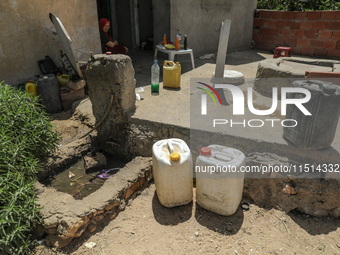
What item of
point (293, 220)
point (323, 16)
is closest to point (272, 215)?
point (293, 220)

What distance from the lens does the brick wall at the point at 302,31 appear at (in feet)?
25.2

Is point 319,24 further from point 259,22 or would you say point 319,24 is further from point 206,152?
point 206,152

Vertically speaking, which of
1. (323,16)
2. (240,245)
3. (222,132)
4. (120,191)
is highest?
(323,16)

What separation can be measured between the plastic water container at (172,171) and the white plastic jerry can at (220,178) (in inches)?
5.5

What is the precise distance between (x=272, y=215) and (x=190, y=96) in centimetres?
235

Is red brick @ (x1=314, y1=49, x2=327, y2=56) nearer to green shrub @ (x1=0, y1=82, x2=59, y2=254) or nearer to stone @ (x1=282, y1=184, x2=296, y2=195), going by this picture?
stone @ (x1=282, y1=184, x2=296, y2=195)

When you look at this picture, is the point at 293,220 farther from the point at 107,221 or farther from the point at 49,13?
the point at 49,13

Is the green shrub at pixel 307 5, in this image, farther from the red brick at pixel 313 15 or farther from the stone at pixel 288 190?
the stone at pixel 288 190

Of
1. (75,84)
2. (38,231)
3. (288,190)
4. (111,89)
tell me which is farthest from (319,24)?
(38,231)

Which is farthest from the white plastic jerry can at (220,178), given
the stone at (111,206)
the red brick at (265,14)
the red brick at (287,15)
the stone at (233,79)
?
the red brick at (265,14)

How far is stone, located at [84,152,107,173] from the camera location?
→ 3.72m

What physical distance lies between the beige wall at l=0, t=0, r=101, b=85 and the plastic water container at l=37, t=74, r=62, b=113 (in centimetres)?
69

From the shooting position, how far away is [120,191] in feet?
10.1

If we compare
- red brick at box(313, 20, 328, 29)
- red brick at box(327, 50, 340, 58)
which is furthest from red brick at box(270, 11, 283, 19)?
red brick at box(327, 50, 340, 58)
